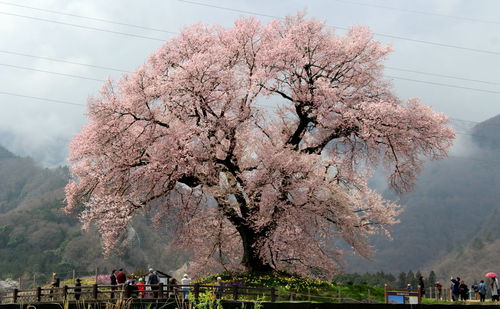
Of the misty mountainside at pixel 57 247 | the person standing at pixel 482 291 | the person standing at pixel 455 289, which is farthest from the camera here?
the misty mountainside at pixel 57 247

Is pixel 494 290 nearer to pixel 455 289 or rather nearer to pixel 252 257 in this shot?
pixel 455 289

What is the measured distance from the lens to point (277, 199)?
1483 inches

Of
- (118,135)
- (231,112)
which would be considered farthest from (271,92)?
(118,135)

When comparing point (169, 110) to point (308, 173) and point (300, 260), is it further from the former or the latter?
point (300, 260)

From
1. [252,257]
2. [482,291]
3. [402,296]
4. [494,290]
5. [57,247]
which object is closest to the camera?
[402,296]

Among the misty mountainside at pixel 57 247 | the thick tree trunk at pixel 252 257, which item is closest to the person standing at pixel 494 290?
the thick tree trunk at pixel 252 257

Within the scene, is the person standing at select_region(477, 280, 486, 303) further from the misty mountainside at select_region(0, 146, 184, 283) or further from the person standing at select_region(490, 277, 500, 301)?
the misty mountainside at select_region(0, 146, 184, 283)

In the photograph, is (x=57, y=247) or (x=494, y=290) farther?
(x=57, y=247)

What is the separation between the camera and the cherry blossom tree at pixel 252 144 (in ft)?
127

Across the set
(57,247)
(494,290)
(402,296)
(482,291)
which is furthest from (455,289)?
(57,247)

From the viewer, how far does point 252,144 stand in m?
44.2

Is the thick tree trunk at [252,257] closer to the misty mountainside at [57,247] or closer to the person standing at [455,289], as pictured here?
the person standing at [455,289]

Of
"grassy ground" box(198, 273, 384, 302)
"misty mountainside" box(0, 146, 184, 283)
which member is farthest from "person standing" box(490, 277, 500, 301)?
"misty mountainside" box(0, 146, 184, 283)

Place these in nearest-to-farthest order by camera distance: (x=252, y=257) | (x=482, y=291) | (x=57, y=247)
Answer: (x=482, y=291), (x=252, y=257), (x=57, y=247)
